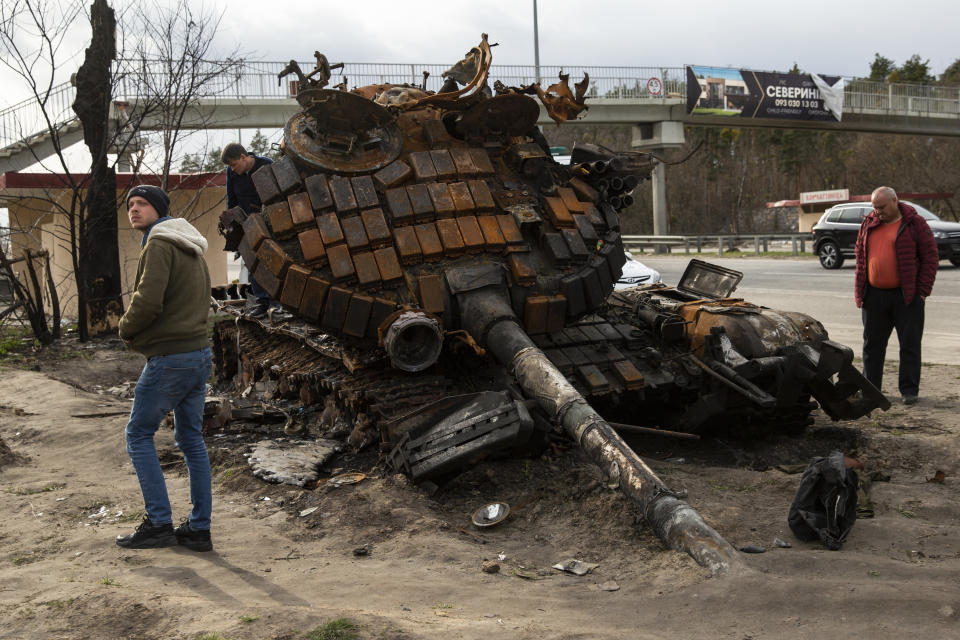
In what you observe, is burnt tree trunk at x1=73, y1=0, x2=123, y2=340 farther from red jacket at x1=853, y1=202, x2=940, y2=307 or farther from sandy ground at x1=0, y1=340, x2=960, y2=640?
red jacket at x1=853, y1=202, x2=940, y2=307

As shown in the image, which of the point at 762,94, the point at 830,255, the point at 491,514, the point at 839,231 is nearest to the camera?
the point at 491,514

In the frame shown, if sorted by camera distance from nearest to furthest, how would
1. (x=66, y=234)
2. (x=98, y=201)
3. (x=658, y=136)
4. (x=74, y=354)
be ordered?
(x=74, y=354)
(x=98, y=201)
(x=66, y=234)
(x=658, y=136)

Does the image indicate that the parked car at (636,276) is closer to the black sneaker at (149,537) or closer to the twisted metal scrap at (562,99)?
the twisted metal scrap at (562,99)

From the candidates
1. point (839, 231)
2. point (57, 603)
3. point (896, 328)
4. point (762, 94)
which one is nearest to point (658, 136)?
point (762, 94)

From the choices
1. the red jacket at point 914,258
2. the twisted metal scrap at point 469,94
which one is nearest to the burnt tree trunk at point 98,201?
the twisted metal scrap at point 469,94

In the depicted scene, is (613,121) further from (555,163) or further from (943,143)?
(555,163)

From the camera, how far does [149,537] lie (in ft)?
16.1

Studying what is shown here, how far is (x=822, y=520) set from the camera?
15.6 ft

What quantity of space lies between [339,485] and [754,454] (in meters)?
3.31

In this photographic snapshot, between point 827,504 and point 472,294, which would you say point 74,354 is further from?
point 827,504

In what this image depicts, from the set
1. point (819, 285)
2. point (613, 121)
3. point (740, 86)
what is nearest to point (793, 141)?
point (740, 86)

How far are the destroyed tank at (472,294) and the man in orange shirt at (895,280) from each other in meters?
1.71

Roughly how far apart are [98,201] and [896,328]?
12.3 m

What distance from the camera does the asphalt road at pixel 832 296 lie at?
39.9ft
